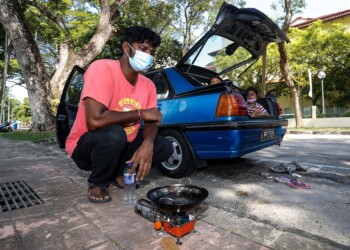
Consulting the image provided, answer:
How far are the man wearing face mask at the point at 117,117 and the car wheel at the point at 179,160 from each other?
Answer: 0.67 meters

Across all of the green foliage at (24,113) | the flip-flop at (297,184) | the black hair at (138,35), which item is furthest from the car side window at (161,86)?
the green foliage at (24,113)

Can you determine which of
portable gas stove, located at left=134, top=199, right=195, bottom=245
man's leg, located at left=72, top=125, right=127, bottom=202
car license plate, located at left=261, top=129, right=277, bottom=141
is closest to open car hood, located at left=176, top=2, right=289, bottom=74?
car license plate, located at left=261, top=129, right=277, bottom=141

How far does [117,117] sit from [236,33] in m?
2.91

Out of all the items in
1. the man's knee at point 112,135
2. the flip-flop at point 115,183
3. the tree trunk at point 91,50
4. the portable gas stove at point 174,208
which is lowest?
the flip-flop at point 115,183

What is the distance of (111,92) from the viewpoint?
7.85 feet

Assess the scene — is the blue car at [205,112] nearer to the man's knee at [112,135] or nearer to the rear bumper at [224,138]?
the rear bumper at [224,138]

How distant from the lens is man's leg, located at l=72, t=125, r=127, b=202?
7.57 ft

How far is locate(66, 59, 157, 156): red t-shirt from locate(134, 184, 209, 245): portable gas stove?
0.78 metres

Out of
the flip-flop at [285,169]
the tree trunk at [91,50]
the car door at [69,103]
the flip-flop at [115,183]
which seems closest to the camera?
the flip-flop at [115,183]

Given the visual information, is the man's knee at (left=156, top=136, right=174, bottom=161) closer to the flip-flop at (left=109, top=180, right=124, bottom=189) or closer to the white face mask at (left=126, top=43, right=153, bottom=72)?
the flip-flop at (left=109, top=180, right=124, bottom=189)

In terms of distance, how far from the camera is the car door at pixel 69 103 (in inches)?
170

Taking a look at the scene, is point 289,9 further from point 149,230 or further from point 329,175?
point 149,230

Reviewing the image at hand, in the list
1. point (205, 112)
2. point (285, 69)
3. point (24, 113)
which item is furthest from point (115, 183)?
point (24, 113)

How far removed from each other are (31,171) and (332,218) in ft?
12.5
